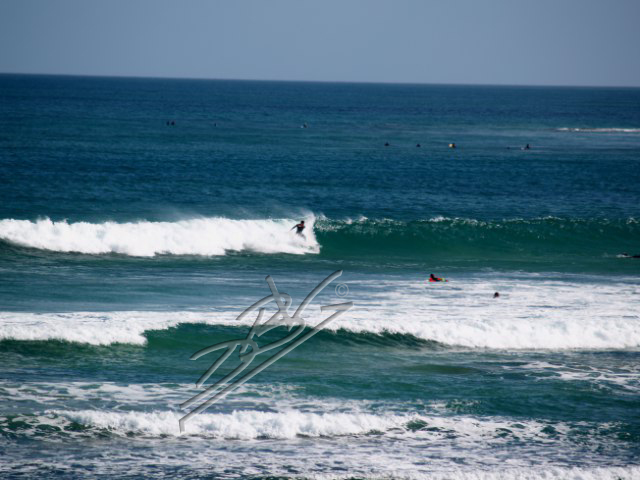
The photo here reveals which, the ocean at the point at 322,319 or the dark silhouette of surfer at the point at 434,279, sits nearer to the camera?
the ocean at the point at 322,319

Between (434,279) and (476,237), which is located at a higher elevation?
(476,237)

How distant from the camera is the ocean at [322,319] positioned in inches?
577

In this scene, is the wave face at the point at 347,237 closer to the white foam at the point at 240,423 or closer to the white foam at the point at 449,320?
the white foam at the point at 449,320

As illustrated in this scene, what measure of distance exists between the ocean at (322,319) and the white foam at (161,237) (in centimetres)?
13

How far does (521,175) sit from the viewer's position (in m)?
56.2

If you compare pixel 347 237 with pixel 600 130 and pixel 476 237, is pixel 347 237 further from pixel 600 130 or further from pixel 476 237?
pixel 600 130

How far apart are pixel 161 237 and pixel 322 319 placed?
43.3 ft

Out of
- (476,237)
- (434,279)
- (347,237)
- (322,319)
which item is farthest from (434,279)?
(476,237)

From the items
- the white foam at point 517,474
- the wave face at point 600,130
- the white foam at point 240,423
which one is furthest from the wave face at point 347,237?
the wave face at point 600,130

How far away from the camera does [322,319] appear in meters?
22.8

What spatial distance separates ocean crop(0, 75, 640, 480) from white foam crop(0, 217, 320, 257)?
0.13 metres

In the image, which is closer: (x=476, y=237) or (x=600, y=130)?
(x=476, y=237)

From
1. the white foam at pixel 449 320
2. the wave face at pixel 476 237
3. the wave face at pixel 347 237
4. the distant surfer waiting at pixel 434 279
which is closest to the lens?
the white foam at pixel 449 320

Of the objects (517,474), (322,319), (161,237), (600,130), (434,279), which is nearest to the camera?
(517,474)
